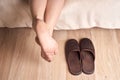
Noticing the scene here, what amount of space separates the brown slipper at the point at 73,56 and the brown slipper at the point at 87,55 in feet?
0.09

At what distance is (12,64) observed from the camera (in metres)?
1.25

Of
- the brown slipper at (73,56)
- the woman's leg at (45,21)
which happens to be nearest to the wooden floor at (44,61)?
the brown slipper at (73,56)

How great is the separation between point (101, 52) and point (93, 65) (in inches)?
4.8

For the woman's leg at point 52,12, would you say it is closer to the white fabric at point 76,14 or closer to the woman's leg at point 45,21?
the woman's leg at point 45,21

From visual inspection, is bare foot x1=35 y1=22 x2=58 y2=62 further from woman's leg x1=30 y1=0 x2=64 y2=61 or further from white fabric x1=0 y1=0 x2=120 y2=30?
white fabric x1=0 y1=0 x2=120 y2=30

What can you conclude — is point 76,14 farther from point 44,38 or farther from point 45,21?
point 44,38

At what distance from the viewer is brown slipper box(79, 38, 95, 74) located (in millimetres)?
1219

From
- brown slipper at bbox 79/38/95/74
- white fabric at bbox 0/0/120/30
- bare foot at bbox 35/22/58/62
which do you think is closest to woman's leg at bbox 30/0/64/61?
bare foot at bbox 35/22/58/62

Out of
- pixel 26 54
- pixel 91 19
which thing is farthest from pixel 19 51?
pixel 91 19

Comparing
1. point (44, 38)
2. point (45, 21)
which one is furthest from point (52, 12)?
point (44, 38)

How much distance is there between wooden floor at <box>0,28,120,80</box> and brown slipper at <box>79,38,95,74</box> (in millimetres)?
32

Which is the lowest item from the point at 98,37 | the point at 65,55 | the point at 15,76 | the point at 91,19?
the point at 15,76

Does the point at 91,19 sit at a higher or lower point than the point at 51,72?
higher

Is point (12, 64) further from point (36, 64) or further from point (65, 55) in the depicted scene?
point (65, 55)
